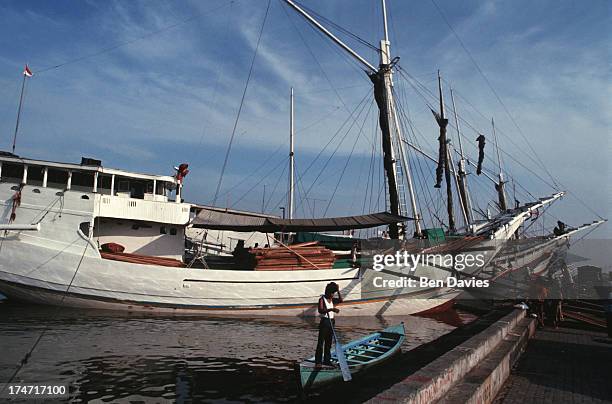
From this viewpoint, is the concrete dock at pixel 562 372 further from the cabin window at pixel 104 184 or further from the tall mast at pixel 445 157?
the tall mast at pixel 445 157

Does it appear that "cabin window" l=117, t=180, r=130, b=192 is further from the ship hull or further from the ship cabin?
the ship hull

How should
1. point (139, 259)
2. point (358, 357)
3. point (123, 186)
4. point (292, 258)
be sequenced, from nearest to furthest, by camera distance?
point (358, 357)
point (139, 259)
point (292, 258)
point (123, 186)

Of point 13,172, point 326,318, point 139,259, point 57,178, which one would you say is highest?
point 13,172

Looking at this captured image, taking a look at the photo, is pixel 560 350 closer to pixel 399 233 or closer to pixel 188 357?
pixel 188 357

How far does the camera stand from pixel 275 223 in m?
19.3

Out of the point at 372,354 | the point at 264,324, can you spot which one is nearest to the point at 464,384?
the point at 372,354

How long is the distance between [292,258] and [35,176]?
40.8 feet

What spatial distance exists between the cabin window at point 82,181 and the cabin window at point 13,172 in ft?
7.01

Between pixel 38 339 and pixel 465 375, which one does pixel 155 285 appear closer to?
pixel 38 339

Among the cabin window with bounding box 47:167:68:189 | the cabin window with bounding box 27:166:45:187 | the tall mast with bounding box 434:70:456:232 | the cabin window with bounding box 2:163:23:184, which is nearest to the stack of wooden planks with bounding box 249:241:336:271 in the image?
the cabin window with bounding box 47:167:68:189

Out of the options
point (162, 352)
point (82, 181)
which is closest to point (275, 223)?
point (162, 352)

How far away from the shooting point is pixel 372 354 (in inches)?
431

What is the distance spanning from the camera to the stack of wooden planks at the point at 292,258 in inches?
736

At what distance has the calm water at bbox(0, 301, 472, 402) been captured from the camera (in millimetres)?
8719
